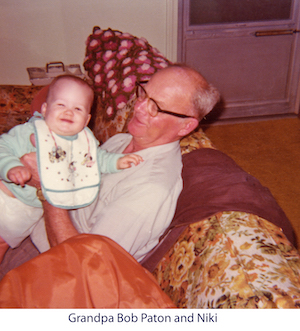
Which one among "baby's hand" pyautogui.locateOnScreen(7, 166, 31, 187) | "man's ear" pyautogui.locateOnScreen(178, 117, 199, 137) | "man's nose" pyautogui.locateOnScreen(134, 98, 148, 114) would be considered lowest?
"baby's hand" pyautogui.locateOnScreen(7, 166, 31, 187)

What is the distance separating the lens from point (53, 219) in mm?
1406

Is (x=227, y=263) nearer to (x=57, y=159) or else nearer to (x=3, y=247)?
(x=57, y=159)

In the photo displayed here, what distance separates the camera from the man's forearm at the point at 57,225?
1.36 metres

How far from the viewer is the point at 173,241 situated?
1270 millimetres

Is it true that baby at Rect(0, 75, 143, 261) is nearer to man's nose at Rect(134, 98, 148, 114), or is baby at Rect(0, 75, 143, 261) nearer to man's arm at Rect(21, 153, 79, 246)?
man's arm at Rect(21, 153, 79, 246)

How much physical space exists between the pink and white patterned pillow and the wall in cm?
103

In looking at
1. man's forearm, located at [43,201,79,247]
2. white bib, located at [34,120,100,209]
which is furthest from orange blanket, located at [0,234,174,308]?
white bib, located at [34,120,100,209]

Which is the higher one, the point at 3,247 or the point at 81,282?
the point at 81,282

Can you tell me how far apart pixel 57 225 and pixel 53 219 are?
0.04 metres

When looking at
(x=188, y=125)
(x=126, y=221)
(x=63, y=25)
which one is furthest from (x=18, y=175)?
(x=63, y=25)

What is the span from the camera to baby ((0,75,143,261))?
1.35m

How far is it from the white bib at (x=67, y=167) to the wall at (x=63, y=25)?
2.33 metres

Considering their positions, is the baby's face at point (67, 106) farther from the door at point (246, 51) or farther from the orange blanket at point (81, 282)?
the door at point (246, 51)

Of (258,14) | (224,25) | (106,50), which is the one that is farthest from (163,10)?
(106,50)
